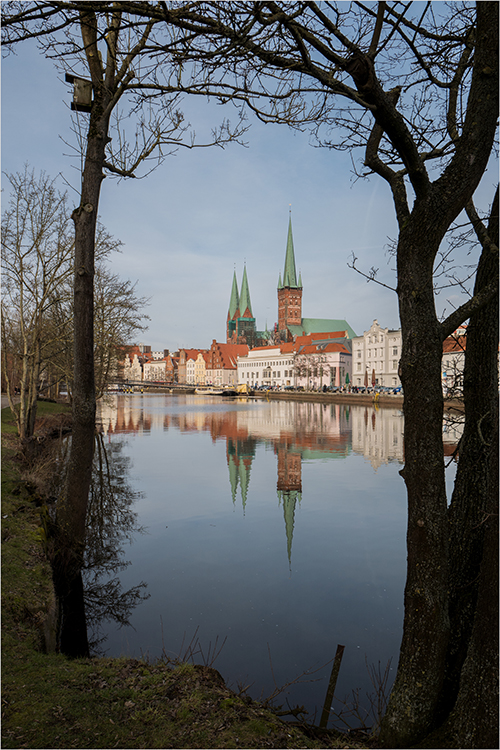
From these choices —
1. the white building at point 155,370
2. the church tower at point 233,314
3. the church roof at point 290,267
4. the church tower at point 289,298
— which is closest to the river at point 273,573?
the church tower at point 289,298

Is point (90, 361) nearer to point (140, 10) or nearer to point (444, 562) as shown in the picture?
point (140, 10)

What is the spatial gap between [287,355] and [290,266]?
131 ft

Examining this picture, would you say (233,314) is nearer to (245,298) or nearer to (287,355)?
(245,298)

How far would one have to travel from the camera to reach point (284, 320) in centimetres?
13450

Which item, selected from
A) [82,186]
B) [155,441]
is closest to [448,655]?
[82,186]

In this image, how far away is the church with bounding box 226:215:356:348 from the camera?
130500 mm

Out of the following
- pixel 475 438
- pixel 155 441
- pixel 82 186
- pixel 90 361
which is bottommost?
pixel 155 441

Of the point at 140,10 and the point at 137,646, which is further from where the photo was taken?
the point at 137,646

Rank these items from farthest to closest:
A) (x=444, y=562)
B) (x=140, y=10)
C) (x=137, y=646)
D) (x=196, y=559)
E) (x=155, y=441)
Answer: (x=155, y=441)
(x=196, y=559)
(x=137, y=646)
(x=444, y=562)
(x=140, y=10)

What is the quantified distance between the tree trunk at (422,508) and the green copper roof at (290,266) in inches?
5421

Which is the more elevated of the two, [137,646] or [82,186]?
[82,186]

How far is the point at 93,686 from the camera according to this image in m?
4.01

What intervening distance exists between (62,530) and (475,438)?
6196 millimetres

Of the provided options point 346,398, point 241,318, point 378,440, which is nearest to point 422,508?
point 378,440
